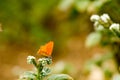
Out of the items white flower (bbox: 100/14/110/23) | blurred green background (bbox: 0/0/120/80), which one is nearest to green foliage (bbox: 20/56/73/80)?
white flower (bbox: 100/14/110/23)

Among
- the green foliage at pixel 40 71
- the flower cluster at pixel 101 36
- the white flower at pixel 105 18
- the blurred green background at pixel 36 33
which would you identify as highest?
the blurred green background at pixel 36 33

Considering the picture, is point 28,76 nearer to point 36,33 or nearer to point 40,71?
point 40,71

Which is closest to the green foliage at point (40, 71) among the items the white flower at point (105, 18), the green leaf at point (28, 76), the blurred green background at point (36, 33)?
the green leaf at point (28, 76)

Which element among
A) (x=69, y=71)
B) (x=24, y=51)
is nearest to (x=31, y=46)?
(x=24, y=51)

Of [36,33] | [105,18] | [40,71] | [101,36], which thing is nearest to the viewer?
[40,71]

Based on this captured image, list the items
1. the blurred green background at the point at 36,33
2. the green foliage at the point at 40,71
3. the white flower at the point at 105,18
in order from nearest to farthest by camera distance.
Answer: the green foliage at the point at 40,71, the white flower at the point at 105,18, the blurred green background at the point at 36,33

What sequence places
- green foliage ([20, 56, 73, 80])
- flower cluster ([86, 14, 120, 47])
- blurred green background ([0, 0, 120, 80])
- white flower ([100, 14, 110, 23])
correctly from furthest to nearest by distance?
1. blurred green background ([0, 0, 120, 80])
2. flower cluster ([86, 14, 120, 47])
3. white flower ([100, 14, 110, 23])
4. green foliage ([20, 56, 73, 80])

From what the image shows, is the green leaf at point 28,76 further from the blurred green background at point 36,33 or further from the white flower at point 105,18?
the blurred green background at point 36,33

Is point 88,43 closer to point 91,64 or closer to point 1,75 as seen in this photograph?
point 91,64

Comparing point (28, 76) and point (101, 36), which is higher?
point (101, 36)

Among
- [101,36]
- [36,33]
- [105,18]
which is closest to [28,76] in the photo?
[105,18]

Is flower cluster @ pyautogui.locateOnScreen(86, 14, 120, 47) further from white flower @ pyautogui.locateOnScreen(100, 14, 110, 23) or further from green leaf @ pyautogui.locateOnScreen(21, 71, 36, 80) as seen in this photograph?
green leaf @ pyautogui.locateOnScreen(21, 71, 36, 80)
